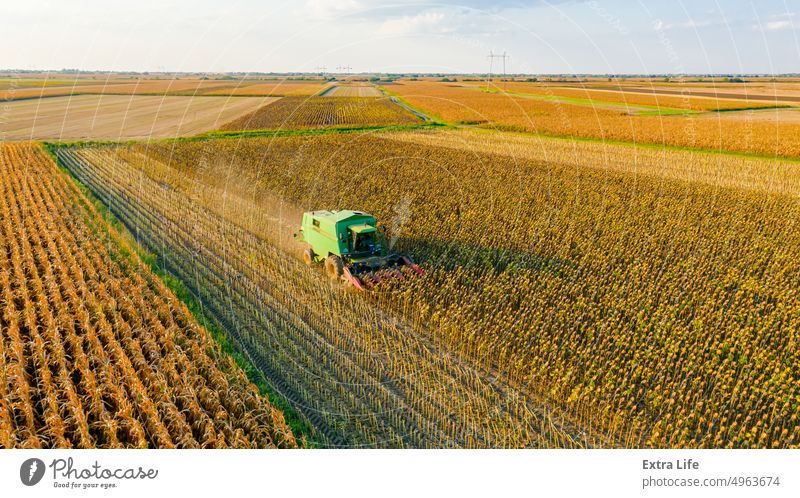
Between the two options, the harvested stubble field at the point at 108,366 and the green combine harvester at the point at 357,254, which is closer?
the harvested stubble field at the point at 108,366

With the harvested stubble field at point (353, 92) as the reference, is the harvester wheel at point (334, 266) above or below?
below

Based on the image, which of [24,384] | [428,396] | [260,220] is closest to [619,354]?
[428,396]

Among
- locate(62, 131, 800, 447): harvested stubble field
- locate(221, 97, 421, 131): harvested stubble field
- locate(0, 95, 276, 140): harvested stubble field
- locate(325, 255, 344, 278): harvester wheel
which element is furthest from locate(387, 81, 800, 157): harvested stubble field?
locate(325, 255, 344, 278): harvester wheel

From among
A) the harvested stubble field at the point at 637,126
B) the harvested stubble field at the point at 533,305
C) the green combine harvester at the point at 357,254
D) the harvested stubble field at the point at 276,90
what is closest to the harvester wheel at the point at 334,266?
the green combine harvester at the point at 357,254

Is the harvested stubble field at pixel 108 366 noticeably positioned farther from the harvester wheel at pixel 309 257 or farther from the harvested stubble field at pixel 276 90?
the harvested stubble field at pixel 276 90

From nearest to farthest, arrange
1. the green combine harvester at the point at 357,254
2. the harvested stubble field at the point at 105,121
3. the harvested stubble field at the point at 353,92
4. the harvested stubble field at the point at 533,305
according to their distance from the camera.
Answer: the harvested stubble field at the point at 533,305 < the green combine harvester at the point at 357,254 < the harvested stubble field at the point at 105,121 < the harvested stubble field at the point at 353,92

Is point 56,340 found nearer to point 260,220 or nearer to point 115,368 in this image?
point 115,368

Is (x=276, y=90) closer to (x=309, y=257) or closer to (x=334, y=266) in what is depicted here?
(x=309, y=257)
